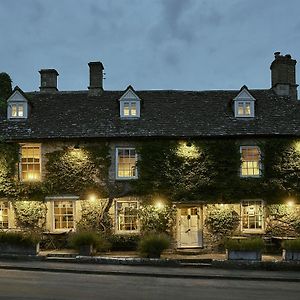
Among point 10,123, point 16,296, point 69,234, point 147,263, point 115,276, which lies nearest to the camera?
point 16,296

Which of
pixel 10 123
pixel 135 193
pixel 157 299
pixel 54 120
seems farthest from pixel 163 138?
pixel 157 299

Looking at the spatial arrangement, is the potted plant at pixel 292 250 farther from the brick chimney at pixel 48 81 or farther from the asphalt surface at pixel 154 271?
the brick chimney at pixel 48 81

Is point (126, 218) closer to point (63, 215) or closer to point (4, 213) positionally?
point (63, 215)

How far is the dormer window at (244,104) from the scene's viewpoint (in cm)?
2431

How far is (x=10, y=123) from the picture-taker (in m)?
24.2

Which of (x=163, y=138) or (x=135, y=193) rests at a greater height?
(x=163, y=138)

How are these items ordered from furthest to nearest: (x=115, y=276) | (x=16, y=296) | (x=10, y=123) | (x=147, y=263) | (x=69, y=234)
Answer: (x=10, y=123) < (x=69, y=234) < (x=147, y=263) < (x=115, y=276) < (x=16, y=296)

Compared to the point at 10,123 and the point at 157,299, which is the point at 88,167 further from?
the point at 157,299

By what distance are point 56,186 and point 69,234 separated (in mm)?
2686

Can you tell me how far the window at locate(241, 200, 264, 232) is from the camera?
22.8 meters

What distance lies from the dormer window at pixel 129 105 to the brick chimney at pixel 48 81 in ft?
18.2

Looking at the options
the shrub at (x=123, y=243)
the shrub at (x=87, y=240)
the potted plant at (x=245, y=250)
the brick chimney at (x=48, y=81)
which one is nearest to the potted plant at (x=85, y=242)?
the shrub at (x=87, y=240)

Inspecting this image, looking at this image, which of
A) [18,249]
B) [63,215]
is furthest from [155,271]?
[63,215]

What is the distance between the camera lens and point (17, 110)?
24.5 m
